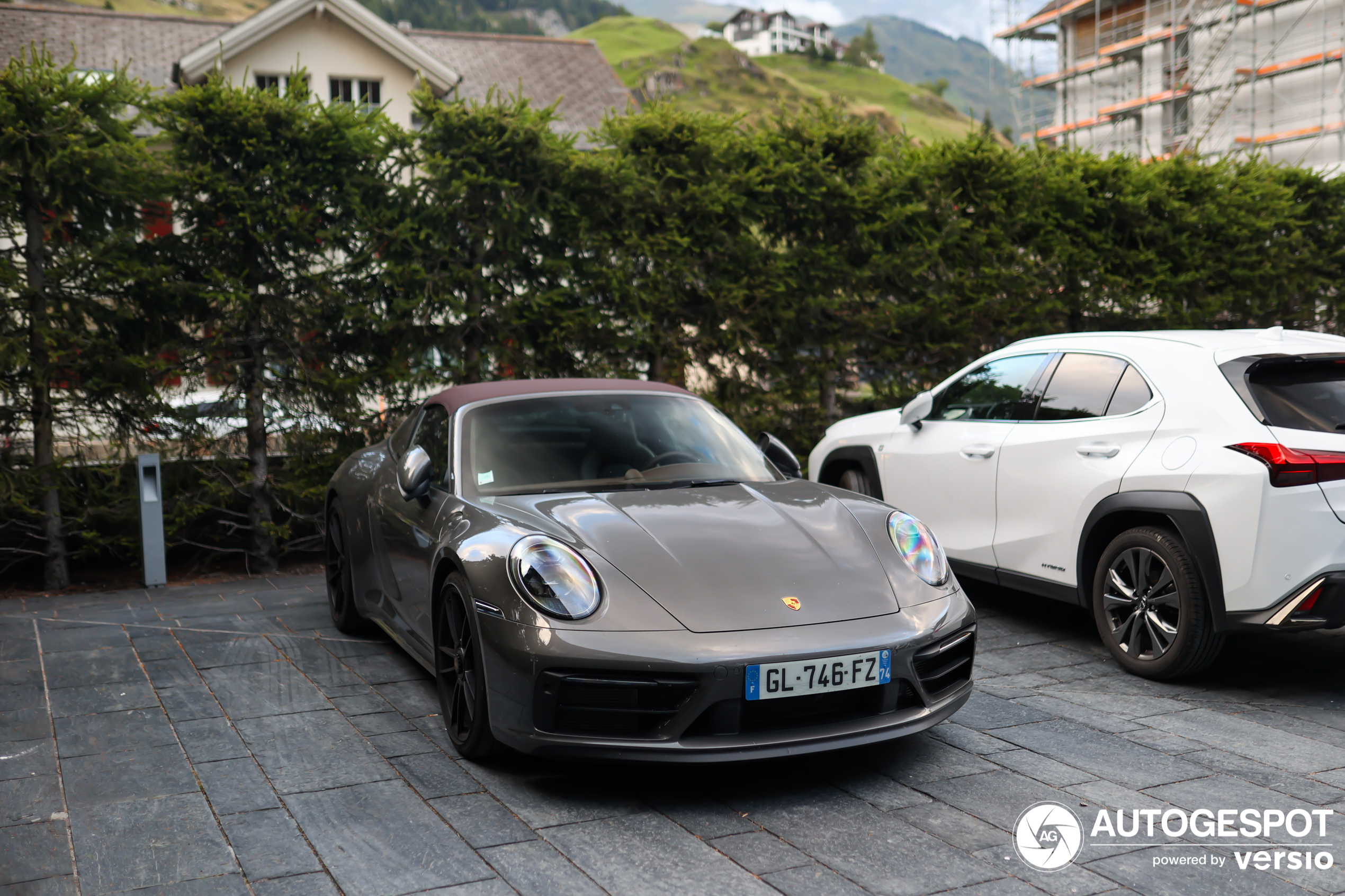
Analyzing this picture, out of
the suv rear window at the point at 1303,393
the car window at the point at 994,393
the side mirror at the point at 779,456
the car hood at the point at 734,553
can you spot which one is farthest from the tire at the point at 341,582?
the suv rear window at the point at 1303,393

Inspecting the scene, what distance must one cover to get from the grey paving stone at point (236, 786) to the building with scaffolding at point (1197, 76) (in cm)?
4419

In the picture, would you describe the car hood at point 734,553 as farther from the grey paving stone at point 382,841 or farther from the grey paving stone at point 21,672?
the grey paving stone at point 21,672

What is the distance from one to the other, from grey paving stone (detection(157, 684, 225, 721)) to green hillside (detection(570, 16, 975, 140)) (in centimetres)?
11171

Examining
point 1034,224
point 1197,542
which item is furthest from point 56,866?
point 1034,224

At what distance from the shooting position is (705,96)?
121438 millimetres

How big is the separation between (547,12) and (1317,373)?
167909mm

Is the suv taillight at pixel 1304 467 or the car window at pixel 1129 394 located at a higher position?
the car window at pixel 1129 394

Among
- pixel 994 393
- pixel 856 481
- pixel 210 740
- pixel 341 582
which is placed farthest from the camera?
pixel 856 481

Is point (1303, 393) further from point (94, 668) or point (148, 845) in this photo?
point (94, 668)

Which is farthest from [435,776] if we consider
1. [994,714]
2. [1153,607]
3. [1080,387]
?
[1080,387]

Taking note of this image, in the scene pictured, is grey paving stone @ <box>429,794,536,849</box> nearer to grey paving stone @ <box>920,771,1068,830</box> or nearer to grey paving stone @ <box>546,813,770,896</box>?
grey paving stone @ <box>546,813,770,896</box>

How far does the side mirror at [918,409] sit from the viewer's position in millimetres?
6449

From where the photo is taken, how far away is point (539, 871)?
3.03 metres

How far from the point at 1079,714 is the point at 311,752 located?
121 inches
